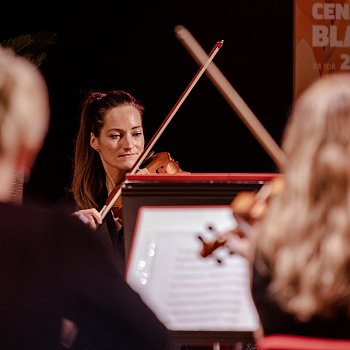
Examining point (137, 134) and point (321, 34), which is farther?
point (321, 34)

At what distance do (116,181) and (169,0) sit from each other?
221 centimetres

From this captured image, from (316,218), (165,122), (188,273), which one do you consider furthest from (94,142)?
(316,218)

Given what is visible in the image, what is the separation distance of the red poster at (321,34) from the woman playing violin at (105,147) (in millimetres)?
1929

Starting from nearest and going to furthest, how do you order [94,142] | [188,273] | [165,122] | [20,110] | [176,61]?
[20,110]
[188,273]
[165,122]
[94,142]
[176,61]

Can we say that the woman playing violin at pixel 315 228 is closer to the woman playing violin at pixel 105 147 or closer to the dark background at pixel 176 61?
the woman playing violin at pixel 105 147

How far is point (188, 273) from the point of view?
2.31 m

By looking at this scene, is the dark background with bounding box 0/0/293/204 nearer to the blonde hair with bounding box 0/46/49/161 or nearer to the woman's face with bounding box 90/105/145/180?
the woman's face with bounding box 90/105/145/180

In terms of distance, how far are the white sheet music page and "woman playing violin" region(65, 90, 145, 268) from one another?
2.94ft

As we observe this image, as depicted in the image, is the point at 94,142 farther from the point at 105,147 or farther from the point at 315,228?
the point at 315,228

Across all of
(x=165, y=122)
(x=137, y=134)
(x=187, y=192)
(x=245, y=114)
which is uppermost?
(x=137, y=134)

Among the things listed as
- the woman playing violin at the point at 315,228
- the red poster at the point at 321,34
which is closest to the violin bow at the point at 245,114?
the woman playing violin at the point at 315,228

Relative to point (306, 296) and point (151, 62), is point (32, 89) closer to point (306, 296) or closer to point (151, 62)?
point (306, 296)

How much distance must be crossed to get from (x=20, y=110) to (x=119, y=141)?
192 centimetres

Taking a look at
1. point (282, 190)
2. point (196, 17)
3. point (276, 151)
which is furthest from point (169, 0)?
point (282, 190)
